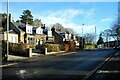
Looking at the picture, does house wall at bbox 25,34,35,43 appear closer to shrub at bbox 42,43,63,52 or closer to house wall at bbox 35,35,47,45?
house wall at bbox 35,35,47,45

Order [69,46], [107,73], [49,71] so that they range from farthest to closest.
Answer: [69,46]
[49,71]
[107,73]

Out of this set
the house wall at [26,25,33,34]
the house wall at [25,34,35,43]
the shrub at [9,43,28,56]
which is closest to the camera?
the shrub at [9,43,28,56]

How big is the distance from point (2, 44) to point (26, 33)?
3965 centimetres

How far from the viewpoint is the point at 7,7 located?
116 feet

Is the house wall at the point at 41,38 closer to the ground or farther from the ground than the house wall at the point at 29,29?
closer to the ground

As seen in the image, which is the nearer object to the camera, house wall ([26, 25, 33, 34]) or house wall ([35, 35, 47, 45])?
house wall ([26, 25, 33, 34])

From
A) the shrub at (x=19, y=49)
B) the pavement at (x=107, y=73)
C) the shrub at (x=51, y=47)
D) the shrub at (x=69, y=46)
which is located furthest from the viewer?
the shrub at (x=69, y=46)

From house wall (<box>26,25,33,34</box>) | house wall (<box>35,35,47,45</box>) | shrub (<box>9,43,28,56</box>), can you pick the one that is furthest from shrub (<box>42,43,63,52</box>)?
house wall (<box>35,35,47,45</box>)

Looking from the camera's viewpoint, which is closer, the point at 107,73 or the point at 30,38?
the point at 107,73

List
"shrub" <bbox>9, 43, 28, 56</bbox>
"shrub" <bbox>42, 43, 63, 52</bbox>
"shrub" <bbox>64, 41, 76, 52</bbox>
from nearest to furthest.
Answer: "shrub" <bbox>9, 43, 28, 56</bbox>
"shrub" <bbox>42, 43, 63, 52</bbox>
"shrub" <bbox>64, 41, 76, 52</bbox>

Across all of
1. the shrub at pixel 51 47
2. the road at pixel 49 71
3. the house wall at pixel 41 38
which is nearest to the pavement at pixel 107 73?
the road at pixel 49 71

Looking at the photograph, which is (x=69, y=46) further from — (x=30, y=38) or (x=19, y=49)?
(x=19, y=49)

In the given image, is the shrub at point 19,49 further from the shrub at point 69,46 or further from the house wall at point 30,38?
the house wall at point 30,38

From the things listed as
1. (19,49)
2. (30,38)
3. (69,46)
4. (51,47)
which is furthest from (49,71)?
(30,38)
